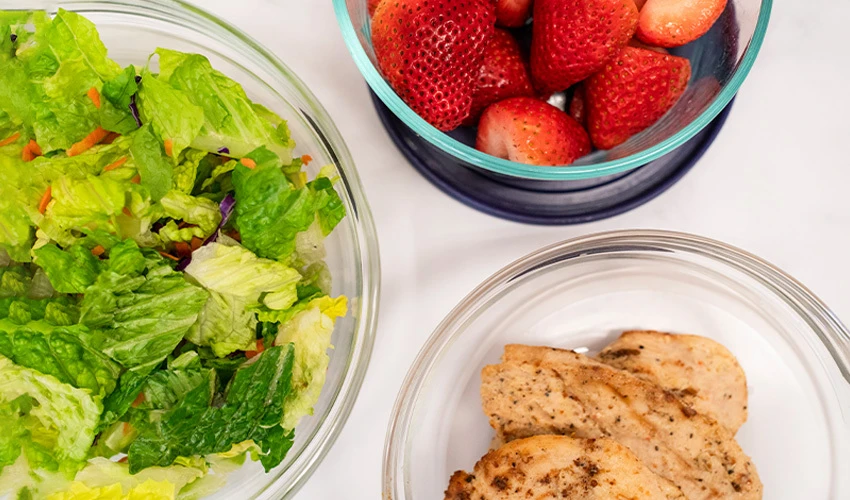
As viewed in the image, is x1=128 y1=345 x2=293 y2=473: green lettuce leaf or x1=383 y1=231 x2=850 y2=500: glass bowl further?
x1=383 y1=231 x2=850 y2=500: glass bowl

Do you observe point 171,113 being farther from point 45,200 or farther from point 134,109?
point 45,200

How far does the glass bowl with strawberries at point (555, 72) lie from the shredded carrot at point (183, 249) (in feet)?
1.18

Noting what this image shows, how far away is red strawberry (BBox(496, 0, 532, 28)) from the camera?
0.99 m

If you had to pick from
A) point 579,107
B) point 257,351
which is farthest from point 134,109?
point 579,107

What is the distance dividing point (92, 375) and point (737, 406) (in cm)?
95

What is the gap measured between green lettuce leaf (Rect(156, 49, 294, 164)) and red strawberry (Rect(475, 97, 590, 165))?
1.04ft

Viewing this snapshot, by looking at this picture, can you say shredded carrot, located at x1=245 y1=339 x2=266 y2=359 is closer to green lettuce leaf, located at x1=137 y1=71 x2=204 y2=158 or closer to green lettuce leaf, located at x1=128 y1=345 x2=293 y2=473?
green lettuce leaf, located at x1=128 y1=345 x2=293 y2=473

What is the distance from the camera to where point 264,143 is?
0.99 meters


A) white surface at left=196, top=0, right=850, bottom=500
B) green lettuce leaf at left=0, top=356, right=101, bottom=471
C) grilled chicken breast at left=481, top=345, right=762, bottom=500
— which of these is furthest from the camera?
white surface at left=196, top=0, right=850, bottom=500

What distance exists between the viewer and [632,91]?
3.18 feet

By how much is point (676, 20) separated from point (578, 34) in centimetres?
14

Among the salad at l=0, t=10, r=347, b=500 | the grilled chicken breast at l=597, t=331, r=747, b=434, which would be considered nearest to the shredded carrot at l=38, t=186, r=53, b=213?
the salad at l=0, t=10, r=347, b=500

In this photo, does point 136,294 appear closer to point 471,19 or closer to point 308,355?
point 308,355

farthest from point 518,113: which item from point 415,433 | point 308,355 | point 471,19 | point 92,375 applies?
point 92,375
